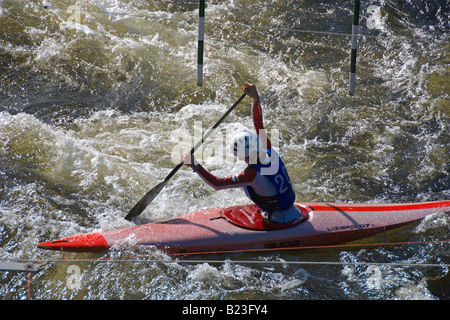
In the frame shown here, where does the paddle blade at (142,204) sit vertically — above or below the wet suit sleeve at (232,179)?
below

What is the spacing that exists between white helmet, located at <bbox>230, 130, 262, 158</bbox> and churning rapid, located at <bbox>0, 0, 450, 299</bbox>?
93 cm

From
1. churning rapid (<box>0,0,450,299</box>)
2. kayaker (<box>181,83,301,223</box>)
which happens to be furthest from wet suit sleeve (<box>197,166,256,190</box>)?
churning rapid (<box>0,0,450,299</box>)

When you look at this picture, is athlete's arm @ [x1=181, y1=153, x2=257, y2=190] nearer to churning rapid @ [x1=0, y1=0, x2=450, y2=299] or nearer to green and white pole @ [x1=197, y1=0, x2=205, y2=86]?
churning rapid @ [x1=0, y1=0, x2=450, y2=299]

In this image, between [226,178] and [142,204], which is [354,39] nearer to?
[226,178]

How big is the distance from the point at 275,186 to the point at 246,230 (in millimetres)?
463

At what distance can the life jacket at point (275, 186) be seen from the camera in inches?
150

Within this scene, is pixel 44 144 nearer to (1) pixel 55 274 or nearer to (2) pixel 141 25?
(1) pixel 55 274

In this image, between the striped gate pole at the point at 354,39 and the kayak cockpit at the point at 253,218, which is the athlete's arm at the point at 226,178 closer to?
the kayak cockpit at the point at 253,218

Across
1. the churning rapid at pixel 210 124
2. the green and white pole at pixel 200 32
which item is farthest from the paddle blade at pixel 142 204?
the green and white pole at pixel 200 32

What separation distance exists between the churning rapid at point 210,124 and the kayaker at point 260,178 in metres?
0.42

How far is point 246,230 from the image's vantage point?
401 cm

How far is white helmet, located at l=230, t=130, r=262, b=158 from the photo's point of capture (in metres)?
3.65

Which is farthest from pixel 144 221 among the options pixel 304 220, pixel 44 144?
pixel 44 144

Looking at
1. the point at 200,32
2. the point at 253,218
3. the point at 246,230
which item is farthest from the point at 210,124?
the point at 246,230
